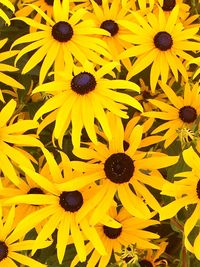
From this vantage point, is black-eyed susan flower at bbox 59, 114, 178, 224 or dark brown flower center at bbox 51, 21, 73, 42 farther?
dark brown flower center at bbox 51, 21, 73, 42

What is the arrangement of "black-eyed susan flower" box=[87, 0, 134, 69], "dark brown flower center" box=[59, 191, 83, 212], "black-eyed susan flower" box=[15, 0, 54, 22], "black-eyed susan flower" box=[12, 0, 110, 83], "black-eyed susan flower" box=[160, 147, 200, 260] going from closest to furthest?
1. "black-eyed susan flower" box=[160, 147, 200, 260]
2. "dark brown flower center" box=[59, 191, 83, 212]
3. "black-eyed susan flower" box=[12, 0, 110, 83]
4. "black-eyed susan flower" box=[87, 0, 134, 69]
5. "black-eyed susan flower" box=[15, 0, 54, 22]

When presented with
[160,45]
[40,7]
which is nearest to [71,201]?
[160,45]

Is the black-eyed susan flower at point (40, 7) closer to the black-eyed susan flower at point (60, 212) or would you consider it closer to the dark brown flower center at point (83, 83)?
the dark brown flower center at point (83, 83)

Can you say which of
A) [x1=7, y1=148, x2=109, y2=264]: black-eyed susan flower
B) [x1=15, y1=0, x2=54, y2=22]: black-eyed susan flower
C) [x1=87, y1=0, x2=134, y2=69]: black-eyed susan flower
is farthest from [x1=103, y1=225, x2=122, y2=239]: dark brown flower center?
[x1=15, y1=0, x2=54, y2=22]: black-eyed susan flower

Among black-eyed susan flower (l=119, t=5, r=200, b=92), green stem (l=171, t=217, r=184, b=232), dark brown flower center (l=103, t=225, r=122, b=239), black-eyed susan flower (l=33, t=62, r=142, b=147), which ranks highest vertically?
black-eyed susan flower (l=119, t=5, r=200, b=92)

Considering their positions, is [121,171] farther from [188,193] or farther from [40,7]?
[40,7]

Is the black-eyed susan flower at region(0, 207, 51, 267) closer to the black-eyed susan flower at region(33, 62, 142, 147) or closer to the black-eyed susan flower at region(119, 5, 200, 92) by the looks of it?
the black-eyed susan flower at region(33, 62, 142, 147)

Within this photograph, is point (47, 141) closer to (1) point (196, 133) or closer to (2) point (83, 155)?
(2) point (83, 155)
